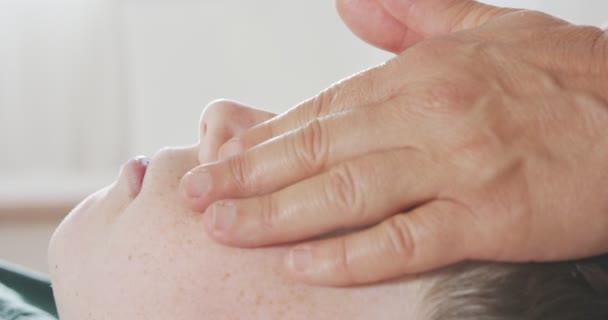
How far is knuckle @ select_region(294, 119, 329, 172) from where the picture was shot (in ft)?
2.61

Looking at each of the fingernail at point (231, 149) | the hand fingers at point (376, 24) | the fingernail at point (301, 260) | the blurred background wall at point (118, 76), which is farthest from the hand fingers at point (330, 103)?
the blurred background wall at point (118, 76)

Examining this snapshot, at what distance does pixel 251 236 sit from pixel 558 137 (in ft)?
1.16

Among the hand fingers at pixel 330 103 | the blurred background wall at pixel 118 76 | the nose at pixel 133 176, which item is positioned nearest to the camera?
the hand fingers at pixel 330 103

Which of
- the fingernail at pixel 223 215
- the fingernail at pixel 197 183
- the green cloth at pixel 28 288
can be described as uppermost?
the fingernail at pixel 197 183

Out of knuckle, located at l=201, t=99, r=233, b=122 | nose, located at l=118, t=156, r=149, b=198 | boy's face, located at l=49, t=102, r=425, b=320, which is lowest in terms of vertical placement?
boy's face, located at l=49, t=102, r=425, b=320

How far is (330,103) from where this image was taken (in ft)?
2.80

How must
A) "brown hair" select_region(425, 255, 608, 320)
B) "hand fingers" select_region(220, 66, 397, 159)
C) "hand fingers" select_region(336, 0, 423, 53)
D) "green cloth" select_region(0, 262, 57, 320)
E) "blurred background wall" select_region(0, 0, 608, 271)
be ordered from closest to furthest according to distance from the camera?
"brown hair" select_region(425, 255, 608, 320)
"hand fingers" select_region(220, 66, 397, 159)
"hand fingers" select_region(336, 0, 423, 53)
"green cloth" select_region(0, 262, 57, 320)
"blurred background wall" select_region(0, 0, 608, 271)

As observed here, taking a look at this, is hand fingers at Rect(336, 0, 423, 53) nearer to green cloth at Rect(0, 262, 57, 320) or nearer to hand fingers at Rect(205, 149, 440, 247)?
hand fingers at Rect(205, 149, 440, 247)

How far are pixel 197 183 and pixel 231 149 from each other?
63mm

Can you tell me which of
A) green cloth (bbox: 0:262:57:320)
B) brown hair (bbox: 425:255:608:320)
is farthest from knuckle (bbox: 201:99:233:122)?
green cloth (bbox: 0:262:57:320)

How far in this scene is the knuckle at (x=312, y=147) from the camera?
31.4 inches

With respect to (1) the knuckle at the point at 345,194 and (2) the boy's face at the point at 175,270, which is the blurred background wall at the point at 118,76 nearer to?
(2) the boy's face at the point at 175,270

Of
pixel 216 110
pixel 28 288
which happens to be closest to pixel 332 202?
pixel 216 110

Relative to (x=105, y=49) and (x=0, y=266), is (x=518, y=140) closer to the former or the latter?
(x=0, y=266)
